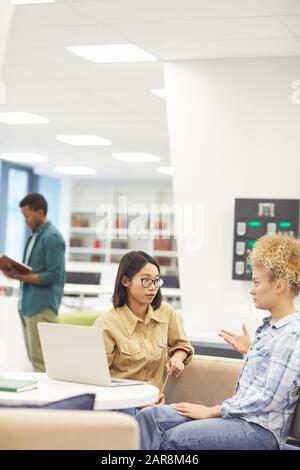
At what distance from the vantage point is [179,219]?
6.70 m

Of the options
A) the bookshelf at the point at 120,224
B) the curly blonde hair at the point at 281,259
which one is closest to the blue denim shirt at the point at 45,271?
the curly blonde hair at the point at 281,259

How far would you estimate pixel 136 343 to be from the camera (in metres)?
3.79

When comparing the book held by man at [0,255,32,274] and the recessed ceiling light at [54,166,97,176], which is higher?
the recessed ceiling light at [54,166,97,176]

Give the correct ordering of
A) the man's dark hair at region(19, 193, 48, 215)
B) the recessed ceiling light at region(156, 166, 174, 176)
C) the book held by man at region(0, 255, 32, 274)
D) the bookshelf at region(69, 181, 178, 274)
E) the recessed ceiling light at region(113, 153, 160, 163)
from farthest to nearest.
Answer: the bookshelf at region(69, 181, 178, 274) < the recessed ceiling light at region(156, 166, 174, 176) < the recessed ceiling light at region(113, 153, 160, 163) < the man's dark hair at region(19, 193, 48, 215) < the book held by man at region(0, 255, 32, 274)

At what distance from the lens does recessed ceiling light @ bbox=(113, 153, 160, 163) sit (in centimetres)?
1341

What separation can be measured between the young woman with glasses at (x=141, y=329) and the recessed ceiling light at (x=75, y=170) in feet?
38.9

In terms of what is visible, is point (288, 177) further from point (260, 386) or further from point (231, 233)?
point (260, 386)

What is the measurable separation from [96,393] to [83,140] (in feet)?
29.3

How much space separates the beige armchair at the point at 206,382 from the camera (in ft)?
12.7

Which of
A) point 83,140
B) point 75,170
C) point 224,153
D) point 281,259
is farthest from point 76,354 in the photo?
point 75,170

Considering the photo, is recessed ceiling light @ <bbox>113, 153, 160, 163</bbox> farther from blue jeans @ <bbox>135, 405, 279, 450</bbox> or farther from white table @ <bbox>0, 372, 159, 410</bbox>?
blue jeans @ <bbox>135, 405, 279, 450</bbox>

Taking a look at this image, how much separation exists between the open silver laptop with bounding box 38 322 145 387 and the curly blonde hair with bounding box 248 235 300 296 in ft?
2.37

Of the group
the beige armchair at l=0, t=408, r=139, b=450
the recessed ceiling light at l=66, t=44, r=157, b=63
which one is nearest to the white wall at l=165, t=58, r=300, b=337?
the recessed ceiling light at l=66, t=44, r=157, b=63

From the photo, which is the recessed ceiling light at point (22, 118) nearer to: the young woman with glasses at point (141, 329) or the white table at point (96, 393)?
the young woman with glasses at point (141, 329)
